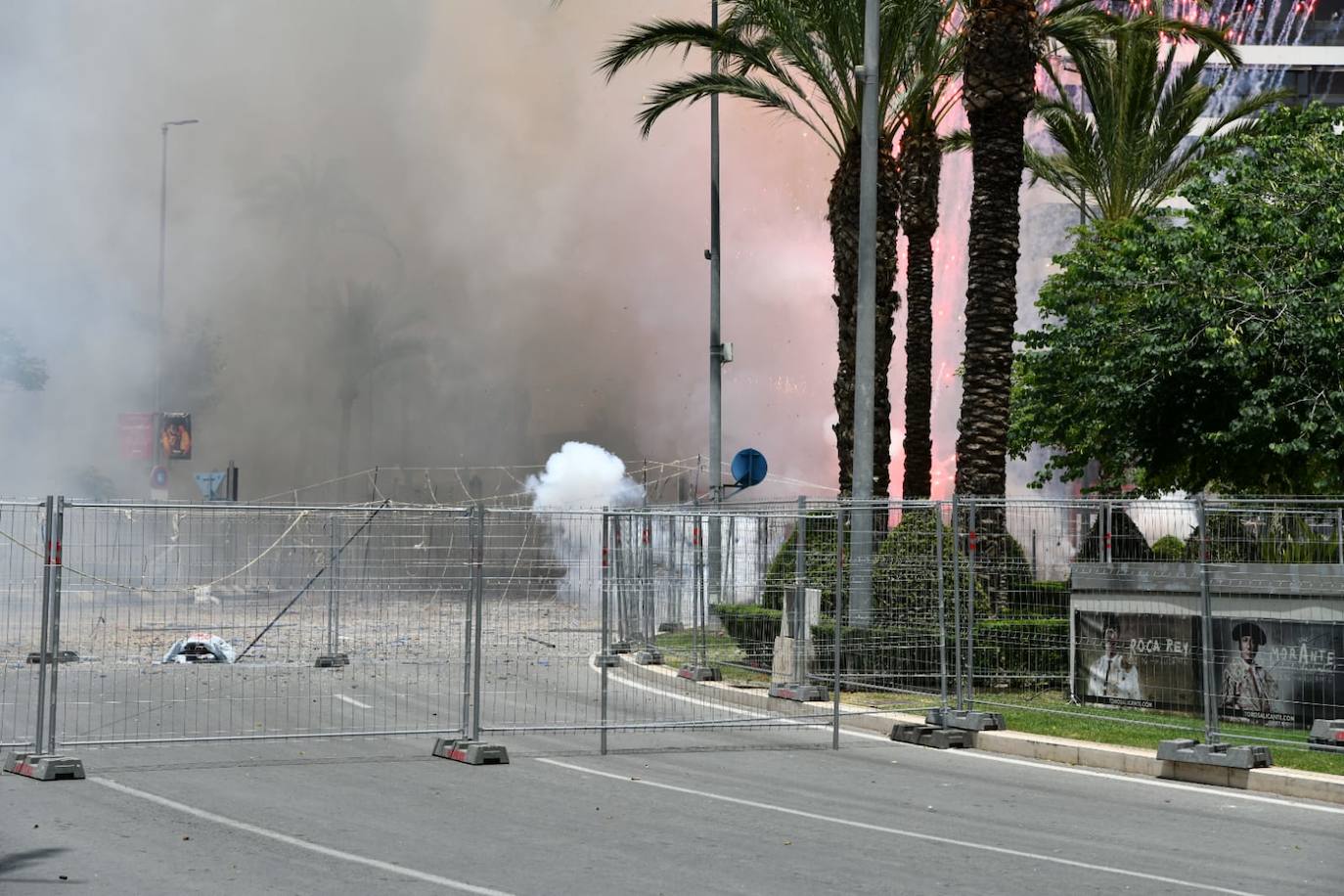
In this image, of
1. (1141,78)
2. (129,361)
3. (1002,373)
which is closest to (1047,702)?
(1002,373)

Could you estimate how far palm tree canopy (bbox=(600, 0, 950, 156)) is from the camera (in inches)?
864

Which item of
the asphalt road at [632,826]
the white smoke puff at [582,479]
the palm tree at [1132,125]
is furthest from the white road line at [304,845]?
the white smoke puff at [582,479]

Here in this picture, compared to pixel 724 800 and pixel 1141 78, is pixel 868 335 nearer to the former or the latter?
pixel 724 800

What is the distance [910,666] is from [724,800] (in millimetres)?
4822

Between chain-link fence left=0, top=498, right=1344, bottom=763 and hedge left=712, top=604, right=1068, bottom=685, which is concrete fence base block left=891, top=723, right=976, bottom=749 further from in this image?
hedge left=712, top=604, right=1068, bottom=685

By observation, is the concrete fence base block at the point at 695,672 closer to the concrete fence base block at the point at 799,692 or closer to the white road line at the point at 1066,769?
the white road line at the point at 1066,769

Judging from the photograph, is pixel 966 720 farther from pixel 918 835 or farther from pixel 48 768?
pixel 48 768

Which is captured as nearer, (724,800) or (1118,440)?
(724,800)

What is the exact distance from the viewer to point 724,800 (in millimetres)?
10477

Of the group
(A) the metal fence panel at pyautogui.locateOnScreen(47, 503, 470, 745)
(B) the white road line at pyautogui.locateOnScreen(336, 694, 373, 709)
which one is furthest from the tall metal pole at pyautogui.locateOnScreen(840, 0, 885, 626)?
(B) the white road line at pyautogui.locateOnScreen(336, 694, 373, 709)

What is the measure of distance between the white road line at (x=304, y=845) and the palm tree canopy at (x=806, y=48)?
14304 millimetres

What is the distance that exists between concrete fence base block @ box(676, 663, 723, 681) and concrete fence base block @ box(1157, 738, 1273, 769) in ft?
18.1

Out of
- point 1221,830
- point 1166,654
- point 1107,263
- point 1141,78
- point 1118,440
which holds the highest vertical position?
point 1141,78

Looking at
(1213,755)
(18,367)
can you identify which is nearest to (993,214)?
(1213,755)
